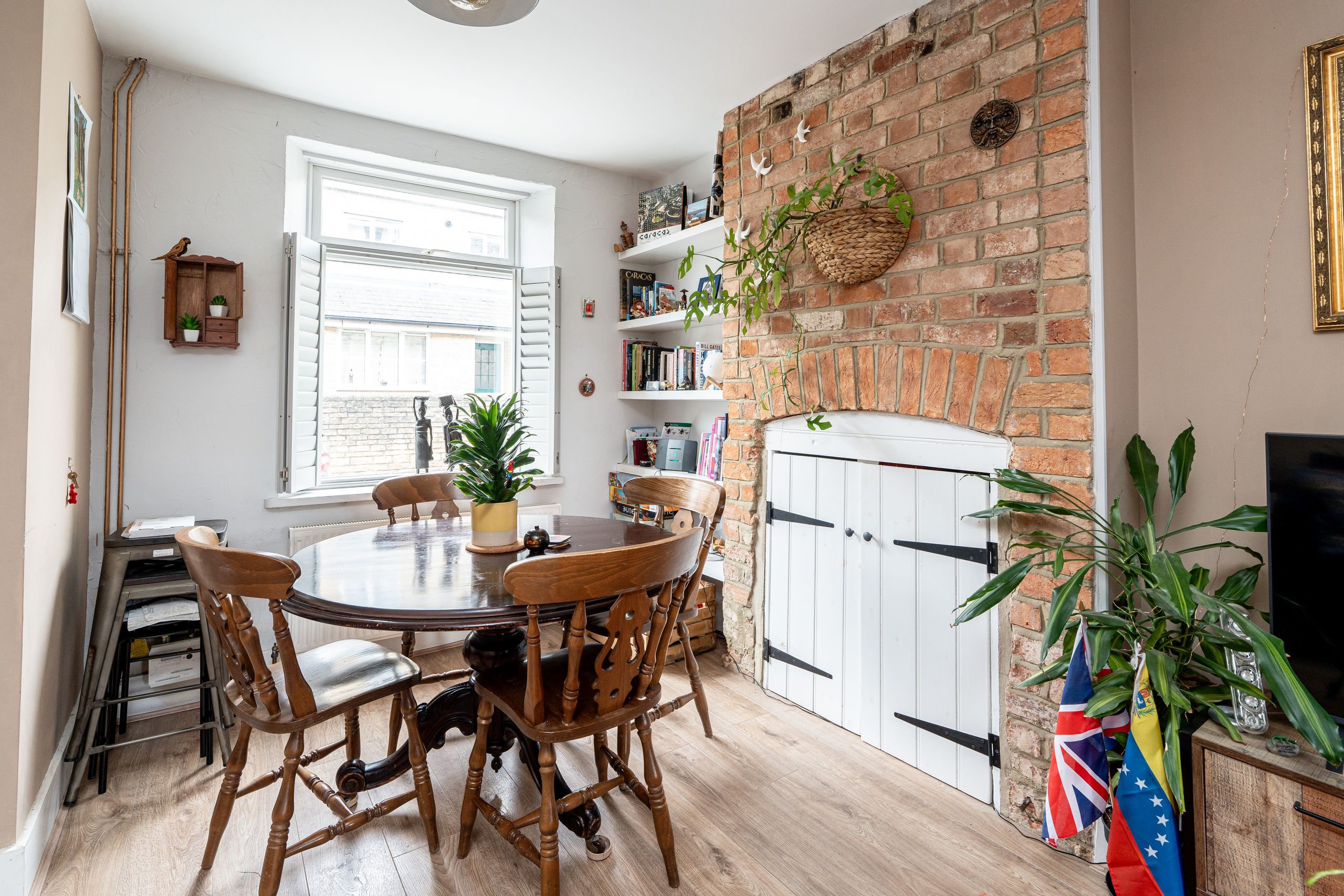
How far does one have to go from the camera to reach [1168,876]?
4.76 ft

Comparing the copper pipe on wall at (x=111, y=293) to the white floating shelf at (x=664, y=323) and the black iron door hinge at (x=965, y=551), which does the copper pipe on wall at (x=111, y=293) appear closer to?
the white floating shelf at (x=664, y=323)

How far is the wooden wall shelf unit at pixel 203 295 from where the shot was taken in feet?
8.71

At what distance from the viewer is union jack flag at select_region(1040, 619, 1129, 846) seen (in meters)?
1.59

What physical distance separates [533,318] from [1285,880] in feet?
11.5

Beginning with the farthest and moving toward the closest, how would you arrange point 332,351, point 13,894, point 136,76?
1. point 332,351
2. point 136,76
3. point 13,894

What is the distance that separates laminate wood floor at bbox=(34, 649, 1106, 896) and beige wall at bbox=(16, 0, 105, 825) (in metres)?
0.30

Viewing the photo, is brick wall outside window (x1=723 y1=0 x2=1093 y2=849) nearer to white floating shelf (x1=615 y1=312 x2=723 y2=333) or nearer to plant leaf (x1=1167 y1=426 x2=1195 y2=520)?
plant leaf (x1=1167 y1=426 x2=1195 y2=520)

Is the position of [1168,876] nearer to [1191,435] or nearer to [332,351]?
[1191,435]

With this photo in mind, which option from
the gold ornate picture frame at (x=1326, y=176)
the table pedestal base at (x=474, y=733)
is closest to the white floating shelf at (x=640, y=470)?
the table pedestal base at (x=474, y=733)

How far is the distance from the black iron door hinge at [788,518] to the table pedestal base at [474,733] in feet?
3.84

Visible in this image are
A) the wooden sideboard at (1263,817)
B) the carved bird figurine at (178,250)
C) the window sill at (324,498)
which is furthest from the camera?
the window sill at (324,498)

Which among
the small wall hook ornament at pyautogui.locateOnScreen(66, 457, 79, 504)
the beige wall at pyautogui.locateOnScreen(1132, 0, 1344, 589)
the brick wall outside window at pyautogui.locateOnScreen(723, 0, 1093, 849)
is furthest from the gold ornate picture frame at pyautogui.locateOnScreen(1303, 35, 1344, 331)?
the small wall hook ornament at pyautogui.locateOnScreen(66, 457, 79, 504)

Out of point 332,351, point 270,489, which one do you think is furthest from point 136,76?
point 270,489

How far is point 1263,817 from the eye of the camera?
1.38 m
